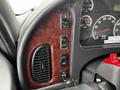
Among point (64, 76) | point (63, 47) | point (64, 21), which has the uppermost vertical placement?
point (64, 21)

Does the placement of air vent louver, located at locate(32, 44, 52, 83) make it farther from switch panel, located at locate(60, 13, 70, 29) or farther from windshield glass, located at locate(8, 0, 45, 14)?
windshield glass, located at locate(8, 0, 45, 14)

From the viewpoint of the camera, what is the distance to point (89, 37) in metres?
0.96

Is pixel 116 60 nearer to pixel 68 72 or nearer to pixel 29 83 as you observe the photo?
pixel 68 72

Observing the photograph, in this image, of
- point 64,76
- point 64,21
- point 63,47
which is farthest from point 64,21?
point 64,76

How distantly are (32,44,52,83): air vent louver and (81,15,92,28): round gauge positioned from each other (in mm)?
166

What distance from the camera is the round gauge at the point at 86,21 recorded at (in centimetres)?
92

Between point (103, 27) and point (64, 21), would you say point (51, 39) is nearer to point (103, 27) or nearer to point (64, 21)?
point (64, 21)

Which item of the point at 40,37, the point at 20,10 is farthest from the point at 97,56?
the point at 20,10

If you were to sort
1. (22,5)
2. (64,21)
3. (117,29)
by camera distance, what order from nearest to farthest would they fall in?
(64,21)
(117,29)
(22,5)

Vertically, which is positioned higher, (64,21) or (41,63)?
(64,21)

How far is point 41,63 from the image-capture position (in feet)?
2.97

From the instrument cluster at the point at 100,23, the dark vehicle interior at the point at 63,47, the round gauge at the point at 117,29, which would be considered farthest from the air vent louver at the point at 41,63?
the round gauge at the point at 117,29

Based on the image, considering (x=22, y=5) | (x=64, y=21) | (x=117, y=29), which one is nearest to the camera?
(x=64, y=21)

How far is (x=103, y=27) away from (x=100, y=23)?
0.08ft
